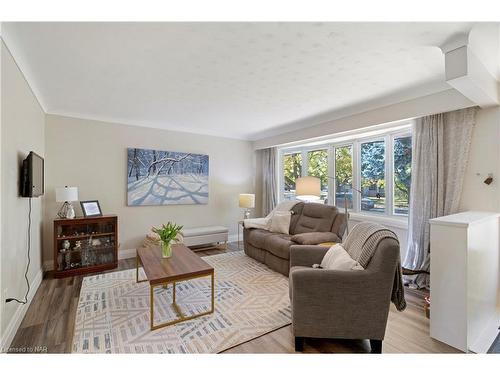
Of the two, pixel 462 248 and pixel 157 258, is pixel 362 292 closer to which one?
pixel 462 248

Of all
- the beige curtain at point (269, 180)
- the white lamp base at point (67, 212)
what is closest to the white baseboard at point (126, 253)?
the white lamp base at point (67, 212)

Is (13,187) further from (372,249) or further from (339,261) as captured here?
(372,249)

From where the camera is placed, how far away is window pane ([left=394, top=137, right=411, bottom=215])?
10.9 feet

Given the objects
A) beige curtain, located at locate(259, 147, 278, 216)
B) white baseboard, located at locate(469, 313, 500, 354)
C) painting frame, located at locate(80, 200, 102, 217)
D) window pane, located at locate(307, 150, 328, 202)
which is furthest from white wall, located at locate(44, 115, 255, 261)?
white baseboard, located at locate(469, 313, 500, 354)

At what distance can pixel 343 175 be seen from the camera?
14.0ft

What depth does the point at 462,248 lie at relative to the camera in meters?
1.80

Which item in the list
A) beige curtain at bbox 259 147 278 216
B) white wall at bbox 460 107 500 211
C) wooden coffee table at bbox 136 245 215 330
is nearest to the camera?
wooden coffee table at bbox 136 245 215 330

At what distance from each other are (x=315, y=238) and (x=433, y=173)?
1.58 metres

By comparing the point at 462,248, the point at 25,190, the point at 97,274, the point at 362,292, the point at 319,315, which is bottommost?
the point at 97,274

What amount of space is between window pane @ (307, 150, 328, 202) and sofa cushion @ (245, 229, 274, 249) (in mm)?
1426

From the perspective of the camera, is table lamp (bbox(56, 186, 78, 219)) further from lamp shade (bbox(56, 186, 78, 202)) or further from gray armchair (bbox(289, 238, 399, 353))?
gray armchair (bbox(289, 238, 399, 353))

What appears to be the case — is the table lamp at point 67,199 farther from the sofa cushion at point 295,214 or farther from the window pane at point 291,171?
the window pane at point 291,171

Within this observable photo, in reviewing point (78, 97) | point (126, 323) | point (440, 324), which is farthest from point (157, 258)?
point (440, 324)

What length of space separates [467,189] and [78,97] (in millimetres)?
4733
